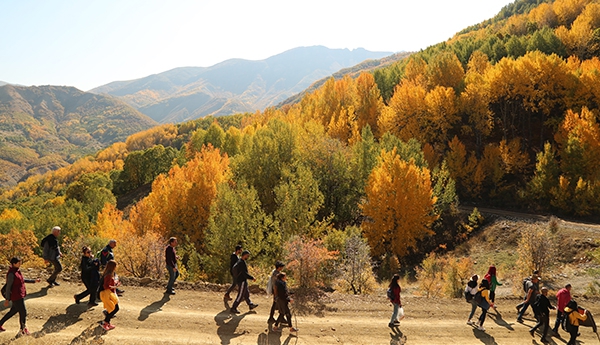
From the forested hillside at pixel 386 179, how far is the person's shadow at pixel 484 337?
284 inches

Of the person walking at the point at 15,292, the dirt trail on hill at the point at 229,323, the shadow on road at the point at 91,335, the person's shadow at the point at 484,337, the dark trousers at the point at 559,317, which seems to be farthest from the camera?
the dark trousers at the point at 559,317

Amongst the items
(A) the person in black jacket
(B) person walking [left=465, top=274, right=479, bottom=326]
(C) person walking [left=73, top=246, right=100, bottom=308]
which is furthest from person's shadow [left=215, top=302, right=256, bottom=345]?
(B) person walking [left=465, top=274, right=479, bottom=326]

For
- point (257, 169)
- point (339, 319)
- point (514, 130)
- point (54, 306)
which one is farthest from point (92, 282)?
point (514, 130)

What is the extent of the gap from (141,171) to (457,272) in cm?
8734

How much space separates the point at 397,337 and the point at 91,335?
11.8 meters

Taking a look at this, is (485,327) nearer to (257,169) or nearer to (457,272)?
(457,272)

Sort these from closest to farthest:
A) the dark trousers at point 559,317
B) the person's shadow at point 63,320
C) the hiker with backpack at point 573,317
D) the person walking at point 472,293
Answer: the person's shadow at point 63,320, the hiker with backpack at point 573,317, the dark trousers at point 559,317, the person walking at point 472,293

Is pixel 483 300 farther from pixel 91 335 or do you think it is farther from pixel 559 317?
pixel 91 335

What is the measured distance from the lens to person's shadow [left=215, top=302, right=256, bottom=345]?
12617mm

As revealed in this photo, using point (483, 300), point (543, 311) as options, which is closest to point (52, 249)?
point (483, 300)

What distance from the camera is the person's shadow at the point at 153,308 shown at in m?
13.5

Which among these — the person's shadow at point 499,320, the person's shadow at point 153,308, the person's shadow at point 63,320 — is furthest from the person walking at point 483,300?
the person's shadow at point 63,320

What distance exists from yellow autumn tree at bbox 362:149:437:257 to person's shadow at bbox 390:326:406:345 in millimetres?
20151

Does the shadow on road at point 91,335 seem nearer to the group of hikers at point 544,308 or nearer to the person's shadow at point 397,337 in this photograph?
the person's shadow at point 397,337
